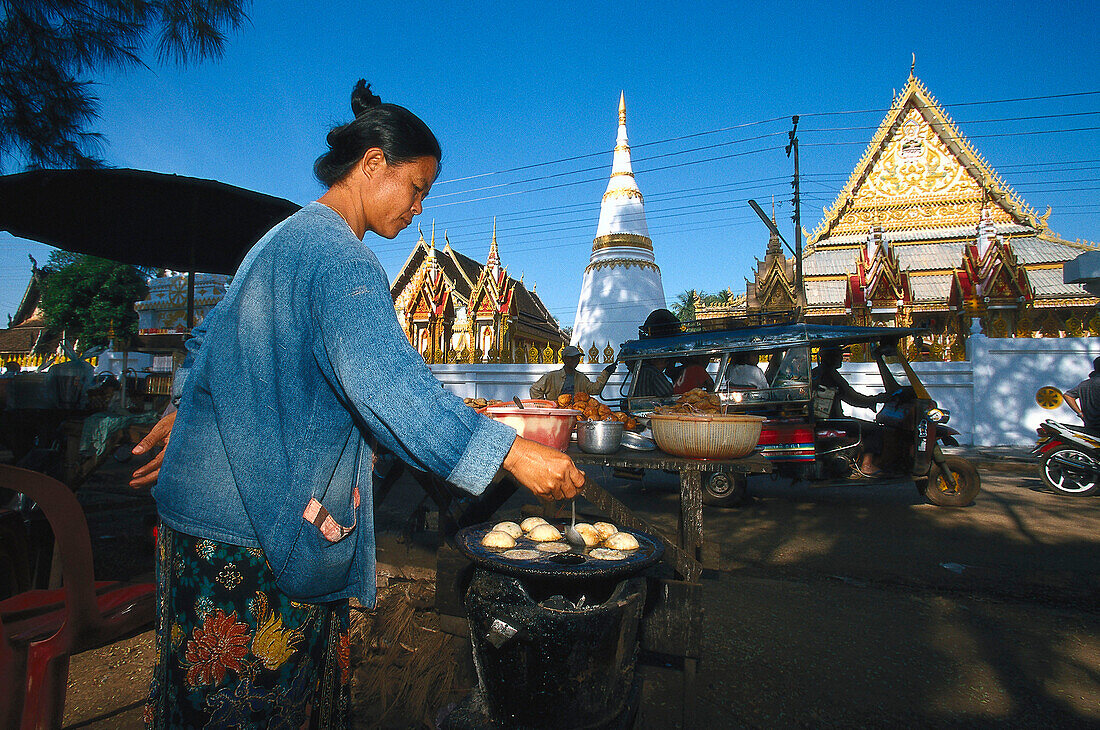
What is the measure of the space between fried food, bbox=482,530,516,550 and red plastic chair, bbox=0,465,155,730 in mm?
1245

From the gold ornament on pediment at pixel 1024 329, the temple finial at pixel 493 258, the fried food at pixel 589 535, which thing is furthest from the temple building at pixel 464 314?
the fried food at pixel 589 535

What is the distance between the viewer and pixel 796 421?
595 cm

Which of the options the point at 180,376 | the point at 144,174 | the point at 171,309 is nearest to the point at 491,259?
the point at 171,309

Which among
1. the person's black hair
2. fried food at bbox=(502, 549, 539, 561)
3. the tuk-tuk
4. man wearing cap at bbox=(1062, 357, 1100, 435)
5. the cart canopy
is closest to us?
the person's black hair

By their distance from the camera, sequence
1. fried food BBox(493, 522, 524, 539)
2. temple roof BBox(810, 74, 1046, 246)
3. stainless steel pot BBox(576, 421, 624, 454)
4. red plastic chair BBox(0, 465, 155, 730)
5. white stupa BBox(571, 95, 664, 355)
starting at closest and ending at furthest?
red plastic chair BBox(0, 465, 155, 730), fried food BBox(493, 522, 524, 539), stainless steel pot BBox(576, 421, 624, 454), white stupa BBox(571, 95, 664, 355), temple roof BBox(810, 74, 1046, 246)

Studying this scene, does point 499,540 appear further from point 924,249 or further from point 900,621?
point 924,249

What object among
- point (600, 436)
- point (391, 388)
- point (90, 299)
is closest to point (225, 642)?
point (391, 388)

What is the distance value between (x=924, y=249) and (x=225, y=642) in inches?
879

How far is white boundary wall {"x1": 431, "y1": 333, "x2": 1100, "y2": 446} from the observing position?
Result: 1055 cm

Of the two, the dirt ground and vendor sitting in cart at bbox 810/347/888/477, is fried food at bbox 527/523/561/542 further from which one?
vendor sitting in cart at bbox 810/347/888/477

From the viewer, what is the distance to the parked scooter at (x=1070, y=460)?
6691mm

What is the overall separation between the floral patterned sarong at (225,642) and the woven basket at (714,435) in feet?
6.65

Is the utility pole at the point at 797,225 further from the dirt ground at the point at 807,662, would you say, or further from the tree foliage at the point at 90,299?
the tree foliage at the point at 90,299

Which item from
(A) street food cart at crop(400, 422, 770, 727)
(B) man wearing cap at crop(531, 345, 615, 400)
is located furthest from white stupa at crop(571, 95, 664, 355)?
(A) street food cart at crop(400, 422, 770, 727)
